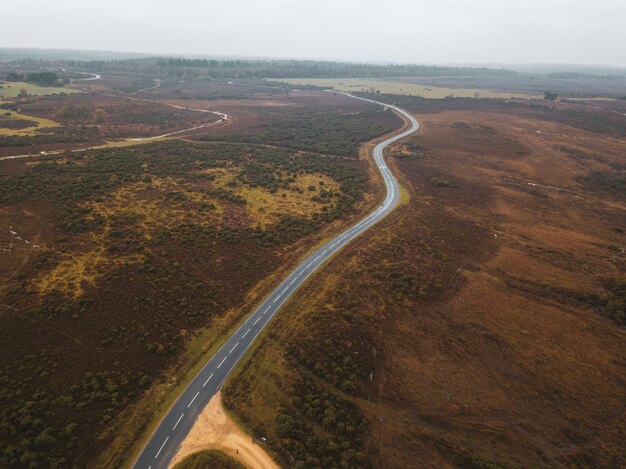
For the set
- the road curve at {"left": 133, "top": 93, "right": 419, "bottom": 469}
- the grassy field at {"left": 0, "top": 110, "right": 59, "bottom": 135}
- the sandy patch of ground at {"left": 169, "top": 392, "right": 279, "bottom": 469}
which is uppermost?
the grassy field at {"left": 0, "top": 110, "right": 59, "bottom": 135}

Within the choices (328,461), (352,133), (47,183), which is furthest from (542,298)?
(352,133)

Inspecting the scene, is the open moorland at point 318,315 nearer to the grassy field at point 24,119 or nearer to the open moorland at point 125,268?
the open moorland at point 125,268

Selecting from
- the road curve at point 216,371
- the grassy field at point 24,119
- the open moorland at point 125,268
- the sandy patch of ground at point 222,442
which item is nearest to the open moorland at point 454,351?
the sandy patch of ground at point 222,442

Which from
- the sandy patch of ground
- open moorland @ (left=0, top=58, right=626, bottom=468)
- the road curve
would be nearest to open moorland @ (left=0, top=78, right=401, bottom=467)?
open moorland @ (left=0, top=58, right=626, bottom=468)

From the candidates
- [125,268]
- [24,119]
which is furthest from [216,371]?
[24,119]

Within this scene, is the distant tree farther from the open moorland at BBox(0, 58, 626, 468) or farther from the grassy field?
the open moorland at BBox(0, 58, 626, 468)

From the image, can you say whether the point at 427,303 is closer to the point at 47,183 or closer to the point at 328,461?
the point at 328,461

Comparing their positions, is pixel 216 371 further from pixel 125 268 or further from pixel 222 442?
pixel 125 268
